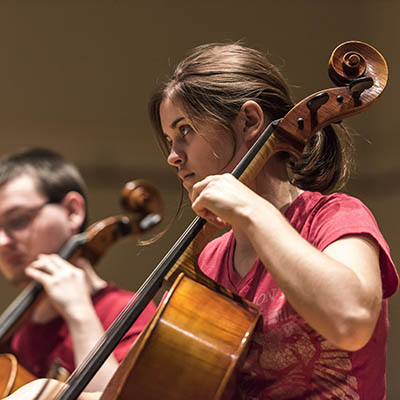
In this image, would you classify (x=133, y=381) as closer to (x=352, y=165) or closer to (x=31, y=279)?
(x=352, y=165)

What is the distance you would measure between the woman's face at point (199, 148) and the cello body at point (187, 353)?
0.83 feet

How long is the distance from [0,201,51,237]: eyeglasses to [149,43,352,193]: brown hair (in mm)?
724

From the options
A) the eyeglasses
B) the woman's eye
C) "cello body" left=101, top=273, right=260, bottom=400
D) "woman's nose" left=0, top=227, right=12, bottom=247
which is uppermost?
the woman's eye

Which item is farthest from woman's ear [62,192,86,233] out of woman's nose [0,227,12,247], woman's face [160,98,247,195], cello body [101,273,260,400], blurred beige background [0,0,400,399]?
blurred beige background [0,0,400,399]

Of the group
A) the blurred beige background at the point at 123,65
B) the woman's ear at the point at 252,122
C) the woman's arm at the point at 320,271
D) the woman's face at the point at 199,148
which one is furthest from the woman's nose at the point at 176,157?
the blurred beige background at the point at 123,65

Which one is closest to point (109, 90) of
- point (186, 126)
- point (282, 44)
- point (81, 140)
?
point (81, 140)

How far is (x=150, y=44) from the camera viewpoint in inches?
127

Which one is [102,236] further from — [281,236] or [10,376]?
[281,236]

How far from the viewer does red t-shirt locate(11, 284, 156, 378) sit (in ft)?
5.85

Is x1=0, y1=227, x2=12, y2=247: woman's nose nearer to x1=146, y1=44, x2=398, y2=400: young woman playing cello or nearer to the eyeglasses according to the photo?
the eyeglasses

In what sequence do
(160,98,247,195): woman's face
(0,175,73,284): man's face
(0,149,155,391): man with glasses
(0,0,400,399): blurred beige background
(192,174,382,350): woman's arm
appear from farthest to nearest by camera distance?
(0,0,400,399): blurred beige background < (0,175,73,284): man's face < (0,149,155,391): man with glasses < (160,98,247,195): woman's face < (192,174,382,350): woman's arm

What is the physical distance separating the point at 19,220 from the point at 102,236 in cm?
30

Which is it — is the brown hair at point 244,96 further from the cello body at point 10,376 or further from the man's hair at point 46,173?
the man's hair at point 46,173

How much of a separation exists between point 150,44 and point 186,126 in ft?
6.59
